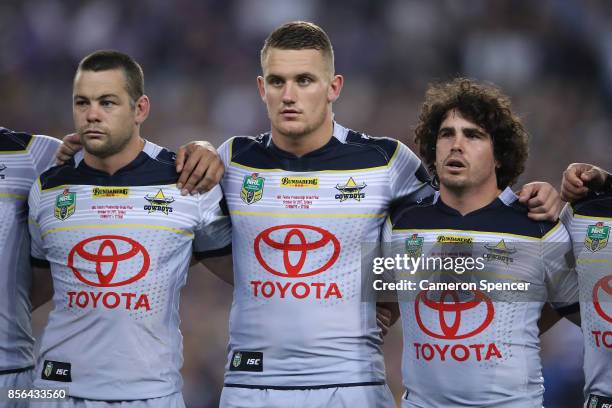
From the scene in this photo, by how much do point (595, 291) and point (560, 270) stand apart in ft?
0.66

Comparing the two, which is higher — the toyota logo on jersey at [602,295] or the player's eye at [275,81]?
the player's eye at [275,81]

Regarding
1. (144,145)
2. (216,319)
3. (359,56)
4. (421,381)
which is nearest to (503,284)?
(421,381)

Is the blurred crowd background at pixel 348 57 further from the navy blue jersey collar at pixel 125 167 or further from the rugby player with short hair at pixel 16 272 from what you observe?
the navy blue jersey collar at pixel 125 167

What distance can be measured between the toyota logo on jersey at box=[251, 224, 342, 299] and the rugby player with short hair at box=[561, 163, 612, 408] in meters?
1.24

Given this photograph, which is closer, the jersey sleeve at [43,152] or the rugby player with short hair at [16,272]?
the rugby player with short hair at [16,272]

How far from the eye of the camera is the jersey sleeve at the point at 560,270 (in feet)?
16.6

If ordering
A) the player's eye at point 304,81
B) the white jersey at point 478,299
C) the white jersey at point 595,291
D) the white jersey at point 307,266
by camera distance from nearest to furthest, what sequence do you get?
the white jersey at point 478,299
the white jersey at point 595,291
the white jersey at point 307,266
the player's eye at point 304,81

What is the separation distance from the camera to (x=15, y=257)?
212 inches

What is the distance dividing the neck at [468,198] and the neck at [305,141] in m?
0.69

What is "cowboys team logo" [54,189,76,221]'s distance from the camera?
5.19 m

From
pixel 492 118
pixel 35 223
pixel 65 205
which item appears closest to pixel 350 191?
pixel 492 118

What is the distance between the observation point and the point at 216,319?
991 cm

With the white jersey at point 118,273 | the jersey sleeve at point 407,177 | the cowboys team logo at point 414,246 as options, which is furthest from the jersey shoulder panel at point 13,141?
Result: the cowboys team logo at point 414,246

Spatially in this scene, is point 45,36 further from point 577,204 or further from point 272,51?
point 577,204
